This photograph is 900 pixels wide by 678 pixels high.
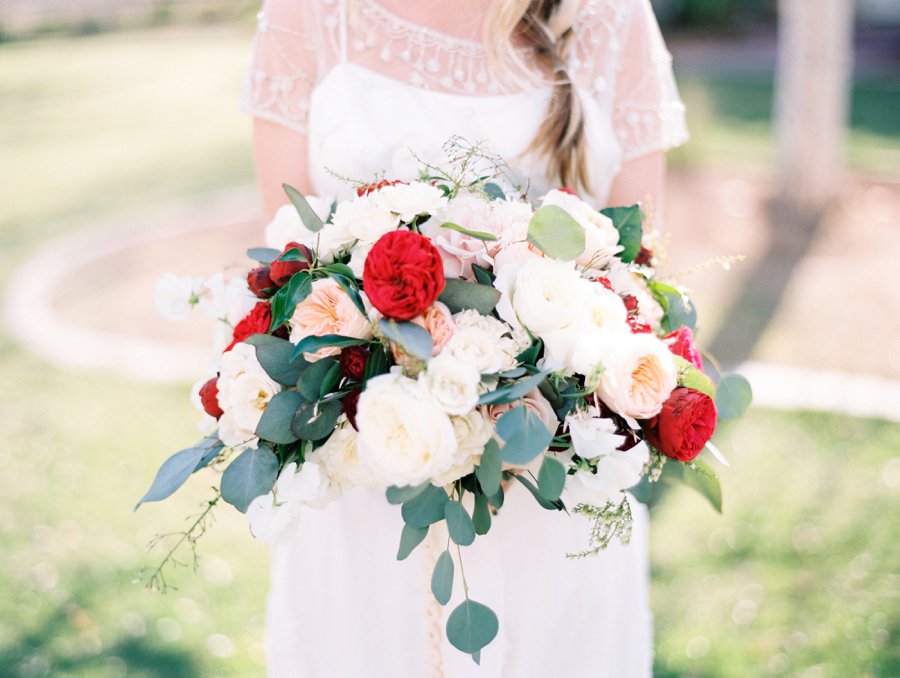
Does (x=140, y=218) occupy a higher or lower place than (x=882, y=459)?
lower

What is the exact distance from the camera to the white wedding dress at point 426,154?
2.02 meters

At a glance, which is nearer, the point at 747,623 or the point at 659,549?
the point at 747,623

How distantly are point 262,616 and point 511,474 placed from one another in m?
2.11

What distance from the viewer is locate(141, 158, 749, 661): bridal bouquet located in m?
1.38

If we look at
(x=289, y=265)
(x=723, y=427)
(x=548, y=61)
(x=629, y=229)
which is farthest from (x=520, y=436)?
(x=723, y=427)

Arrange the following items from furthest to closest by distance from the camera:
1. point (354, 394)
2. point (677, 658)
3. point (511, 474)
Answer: point (677, 658)
point (511, 474)
point (354, 394)

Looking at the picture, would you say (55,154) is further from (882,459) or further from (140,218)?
(882,459)

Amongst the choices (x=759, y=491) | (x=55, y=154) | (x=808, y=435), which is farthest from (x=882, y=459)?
(x=55, y=154)

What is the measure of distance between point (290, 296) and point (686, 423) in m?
0.72

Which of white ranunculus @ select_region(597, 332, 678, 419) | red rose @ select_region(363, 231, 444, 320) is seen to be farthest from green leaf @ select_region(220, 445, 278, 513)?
white ranunculus @ select_region(597, 332, 678, 419)

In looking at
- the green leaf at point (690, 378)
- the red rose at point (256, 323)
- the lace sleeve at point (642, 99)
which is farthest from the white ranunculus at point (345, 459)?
the lace sleeve at point (642, 99)

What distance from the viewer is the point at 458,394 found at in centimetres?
136

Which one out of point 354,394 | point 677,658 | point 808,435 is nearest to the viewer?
point 354,394

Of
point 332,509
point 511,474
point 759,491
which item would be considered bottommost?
point 759,491
